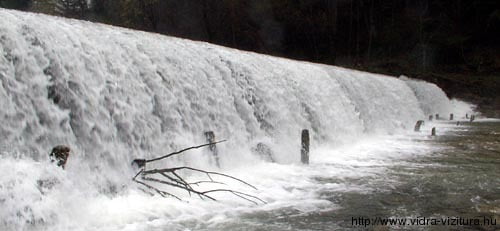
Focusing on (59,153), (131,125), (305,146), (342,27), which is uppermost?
(342,27)

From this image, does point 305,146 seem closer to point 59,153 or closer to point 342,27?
point 59,153

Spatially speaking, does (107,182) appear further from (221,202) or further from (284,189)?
(284,189)

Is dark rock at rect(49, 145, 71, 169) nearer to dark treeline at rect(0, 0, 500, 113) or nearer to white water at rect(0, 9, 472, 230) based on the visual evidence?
white water at rect(0, 9, 472, 230)

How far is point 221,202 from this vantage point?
19.0 feet

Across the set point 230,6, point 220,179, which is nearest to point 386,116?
point 220,179

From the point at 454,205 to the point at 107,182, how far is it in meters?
4.33

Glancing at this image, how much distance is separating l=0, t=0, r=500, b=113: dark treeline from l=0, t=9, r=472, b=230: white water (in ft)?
82.8

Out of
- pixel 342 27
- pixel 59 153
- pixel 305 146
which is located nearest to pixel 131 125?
pixel 59 153

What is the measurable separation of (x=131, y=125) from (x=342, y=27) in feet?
122

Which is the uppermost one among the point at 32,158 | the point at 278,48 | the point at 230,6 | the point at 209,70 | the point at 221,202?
the point at 230,6

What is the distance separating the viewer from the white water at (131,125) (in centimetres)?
495

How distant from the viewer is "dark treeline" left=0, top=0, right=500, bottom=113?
35469 millimetres

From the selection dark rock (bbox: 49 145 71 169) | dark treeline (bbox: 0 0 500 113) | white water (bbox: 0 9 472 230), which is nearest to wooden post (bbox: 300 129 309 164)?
white water (bbox: 0 9 472 230)

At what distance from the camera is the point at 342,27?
41.6 meters
